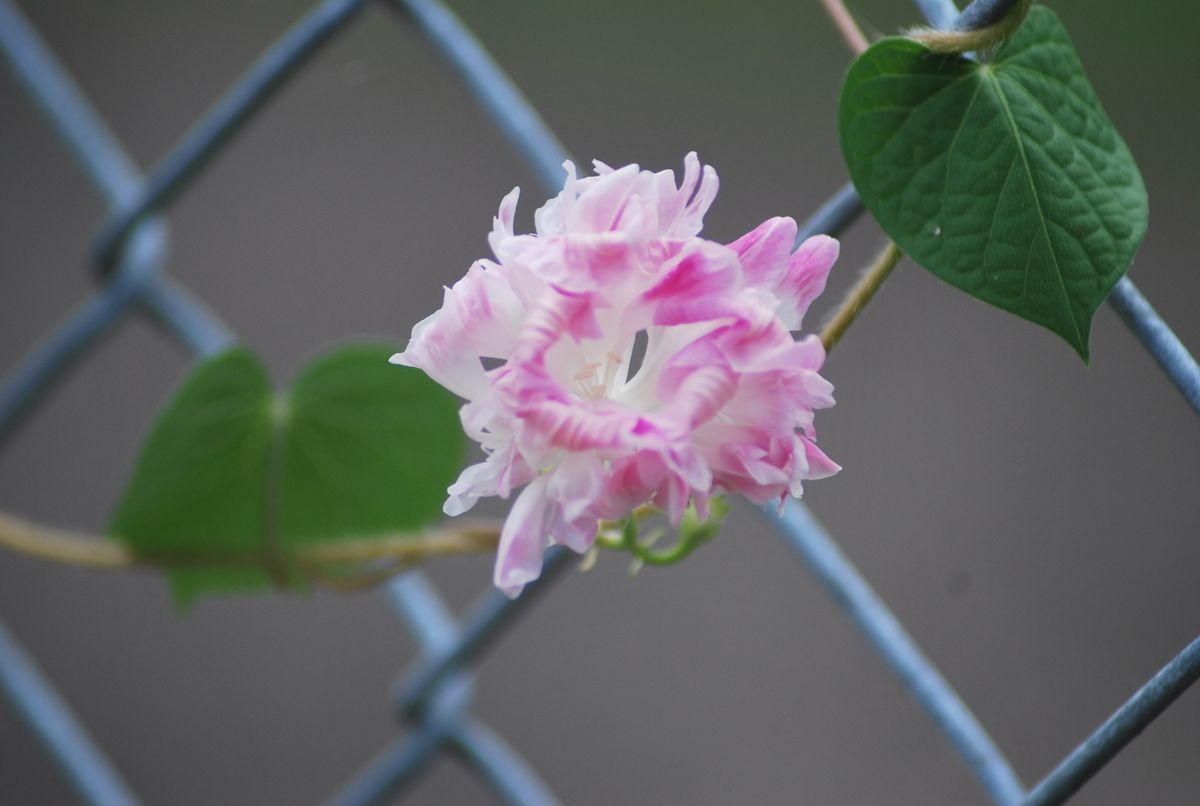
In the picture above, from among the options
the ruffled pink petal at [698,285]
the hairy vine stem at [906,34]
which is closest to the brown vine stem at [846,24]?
the hairy vine stem at [906,34]

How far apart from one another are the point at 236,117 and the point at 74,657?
72cm

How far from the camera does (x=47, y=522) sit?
3.54 feet

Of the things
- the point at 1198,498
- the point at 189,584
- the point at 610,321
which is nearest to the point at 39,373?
the point at 189,584

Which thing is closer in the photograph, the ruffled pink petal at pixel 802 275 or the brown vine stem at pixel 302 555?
the ruffled pink petal at pixel 802 275

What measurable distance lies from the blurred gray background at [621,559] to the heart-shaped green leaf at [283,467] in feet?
0.48

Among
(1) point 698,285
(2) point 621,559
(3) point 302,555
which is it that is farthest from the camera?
(2) point 621,559

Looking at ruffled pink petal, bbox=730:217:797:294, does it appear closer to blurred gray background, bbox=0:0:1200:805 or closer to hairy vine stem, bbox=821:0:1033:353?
hairy vine stem, bbox=821:0:1033:353

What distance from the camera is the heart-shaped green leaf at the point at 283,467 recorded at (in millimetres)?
464

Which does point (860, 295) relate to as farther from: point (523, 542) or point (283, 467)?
point (283, 467)

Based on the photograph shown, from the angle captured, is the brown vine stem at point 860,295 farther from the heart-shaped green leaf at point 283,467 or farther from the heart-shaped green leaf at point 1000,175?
the heart-shaped green leaf at point 283,467

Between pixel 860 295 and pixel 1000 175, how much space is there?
0.14ft

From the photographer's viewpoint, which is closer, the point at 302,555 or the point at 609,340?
the point at 609,340

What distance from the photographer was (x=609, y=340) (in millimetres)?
260

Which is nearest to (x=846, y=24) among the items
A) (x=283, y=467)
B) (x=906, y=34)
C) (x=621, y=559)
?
(x=906, y=34)
